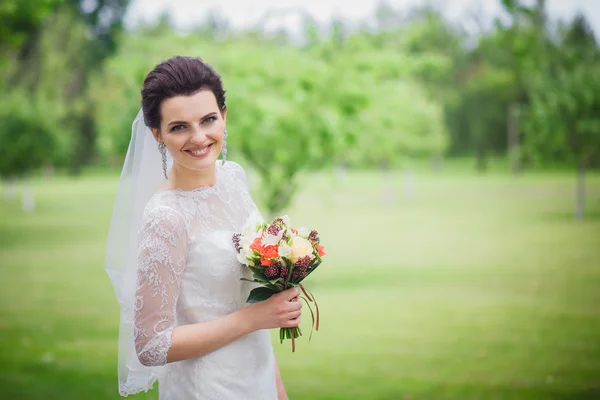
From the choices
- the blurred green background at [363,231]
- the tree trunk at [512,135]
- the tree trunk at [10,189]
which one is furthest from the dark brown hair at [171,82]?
the tree trunk at [512,135]

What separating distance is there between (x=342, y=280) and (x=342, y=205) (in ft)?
43.4

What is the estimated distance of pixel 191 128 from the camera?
1.65 m

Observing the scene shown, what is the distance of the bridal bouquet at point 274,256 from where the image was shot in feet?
5.21

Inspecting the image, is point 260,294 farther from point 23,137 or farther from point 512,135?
point 512,135

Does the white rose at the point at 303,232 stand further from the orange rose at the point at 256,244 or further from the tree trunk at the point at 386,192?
the tree trunk at the point at 386,192

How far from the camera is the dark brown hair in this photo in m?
1.63

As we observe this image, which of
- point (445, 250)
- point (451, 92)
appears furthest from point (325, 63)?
point (451, 92)

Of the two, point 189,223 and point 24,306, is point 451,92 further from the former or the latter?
point 189,223

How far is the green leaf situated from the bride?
0.02m

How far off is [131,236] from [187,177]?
17.7 inches

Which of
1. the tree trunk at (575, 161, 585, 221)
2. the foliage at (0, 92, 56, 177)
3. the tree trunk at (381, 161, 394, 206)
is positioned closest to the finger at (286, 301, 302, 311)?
the tree trunk at (575, 161, 585, 221)

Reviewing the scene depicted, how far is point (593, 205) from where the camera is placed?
20.2 metres

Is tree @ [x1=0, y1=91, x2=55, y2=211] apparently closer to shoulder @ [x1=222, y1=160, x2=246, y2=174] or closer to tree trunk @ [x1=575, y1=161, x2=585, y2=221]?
tree trunk @ [x1=575, y1=161, x2=585, y2=221]

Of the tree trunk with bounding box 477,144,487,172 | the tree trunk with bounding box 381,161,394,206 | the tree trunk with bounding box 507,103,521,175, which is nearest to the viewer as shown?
the tree trunk with bounding box 381,161,394,206
